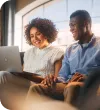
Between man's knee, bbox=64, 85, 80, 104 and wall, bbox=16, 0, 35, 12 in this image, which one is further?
wall, bbox=16, 0, 35, 12

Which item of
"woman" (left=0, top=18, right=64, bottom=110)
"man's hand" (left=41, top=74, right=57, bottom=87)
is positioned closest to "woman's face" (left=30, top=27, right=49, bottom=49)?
"woman" (left=0, top=18, right=64, bottom=110)

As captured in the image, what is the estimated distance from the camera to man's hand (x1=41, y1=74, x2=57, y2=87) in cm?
71

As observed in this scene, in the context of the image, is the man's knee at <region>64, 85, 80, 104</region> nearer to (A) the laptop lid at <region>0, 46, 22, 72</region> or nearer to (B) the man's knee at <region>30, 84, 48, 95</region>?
(B) the man's knee at <region>30, 84, 48, 95</region>

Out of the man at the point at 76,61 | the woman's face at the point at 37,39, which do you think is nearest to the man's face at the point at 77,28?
the man at the point at 76,61

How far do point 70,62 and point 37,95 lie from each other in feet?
0.45

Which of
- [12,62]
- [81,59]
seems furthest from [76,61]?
[12,62]

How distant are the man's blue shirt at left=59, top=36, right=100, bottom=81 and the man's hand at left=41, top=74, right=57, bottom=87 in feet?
0.07

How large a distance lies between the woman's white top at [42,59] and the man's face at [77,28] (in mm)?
69

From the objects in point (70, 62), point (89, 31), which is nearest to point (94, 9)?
point (89, 31)

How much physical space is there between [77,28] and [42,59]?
152 mm

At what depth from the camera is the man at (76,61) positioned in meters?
0.65

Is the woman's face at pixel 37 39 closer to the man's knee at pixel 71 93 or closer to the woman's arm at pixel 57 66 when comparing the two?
the woman's arm at pixel 57 66

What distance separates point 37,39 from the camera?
0.77 m

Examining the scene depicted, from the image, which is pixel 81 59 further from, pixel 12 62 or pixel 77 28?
pixel 12 62
